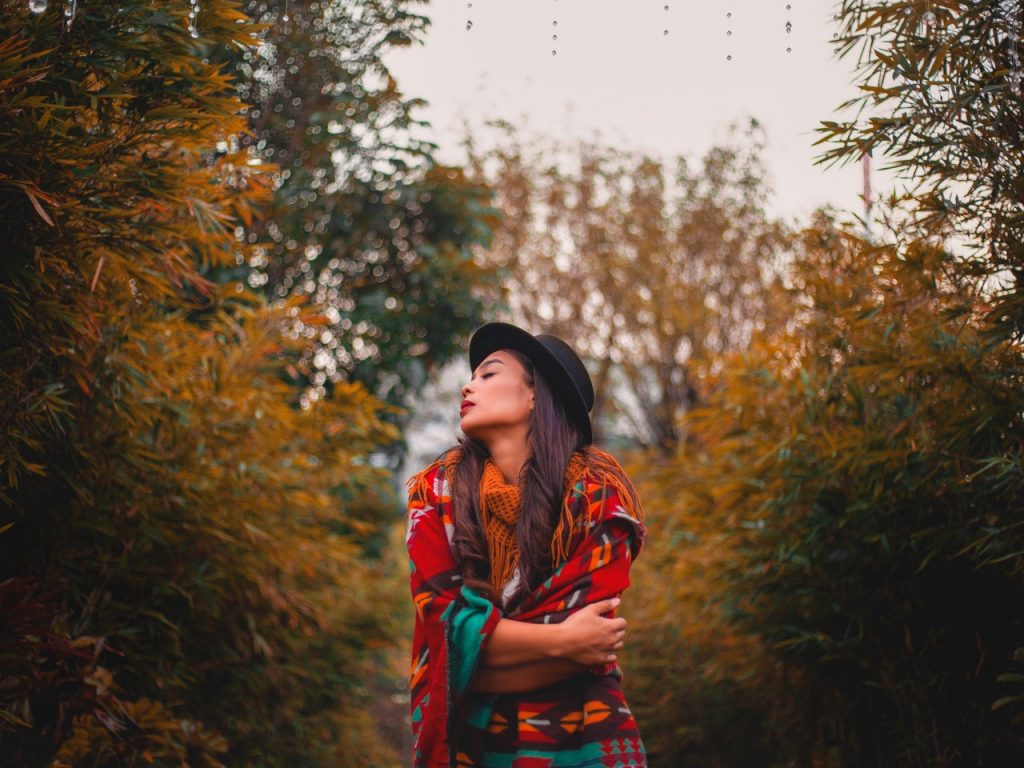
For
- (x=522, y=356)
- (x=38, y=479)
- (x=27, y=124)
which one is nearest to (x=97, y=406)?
(x=38, y=479)

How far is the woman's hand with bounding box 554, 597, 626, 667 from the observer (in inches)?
77.0

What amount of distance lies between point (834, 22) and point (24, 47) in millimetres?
2200

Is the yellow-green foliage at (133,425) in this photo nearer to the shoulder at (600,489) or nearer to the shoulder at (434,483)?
the shoulder at (434,483)

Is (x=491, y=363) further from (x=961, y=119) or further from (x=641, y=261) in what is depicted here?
(x=641, y=261)

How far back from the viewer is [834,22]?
2779mm

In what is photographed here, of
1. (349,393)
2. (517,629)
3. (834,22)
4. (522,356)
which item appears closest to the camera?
(517,629)

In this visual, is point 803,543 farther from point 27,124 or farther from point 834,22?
point 27,124

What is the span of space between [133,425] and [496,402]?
1.45m

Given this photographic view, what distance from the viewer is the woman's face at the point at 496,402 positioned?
2.26 meters

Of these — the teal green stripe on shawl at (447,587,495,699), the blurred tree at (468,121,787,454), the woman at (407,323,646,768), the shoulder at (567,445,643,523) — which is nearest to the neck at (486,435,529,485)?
the woman at (407,323,646,768)

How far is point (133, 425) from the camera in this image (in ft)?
10.1

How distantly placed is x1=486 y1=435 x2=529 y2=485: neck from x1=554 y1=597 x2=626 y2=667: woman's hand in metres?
0.39

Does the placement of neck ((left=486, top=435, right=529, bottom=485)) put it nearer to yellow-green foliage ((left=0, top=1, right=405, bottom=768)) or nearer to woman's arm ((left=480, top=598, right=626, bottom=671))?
woman's arm ((left=480, top=598, right=626, bottom=671))

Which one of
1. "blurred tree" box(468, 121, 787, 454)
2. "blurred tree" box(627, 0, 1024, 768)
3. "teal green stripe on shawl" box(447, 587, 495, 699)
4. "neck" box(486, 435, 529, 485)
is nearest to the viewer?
"teal green stripe on shawl" box(447, 587, 495, 699)
